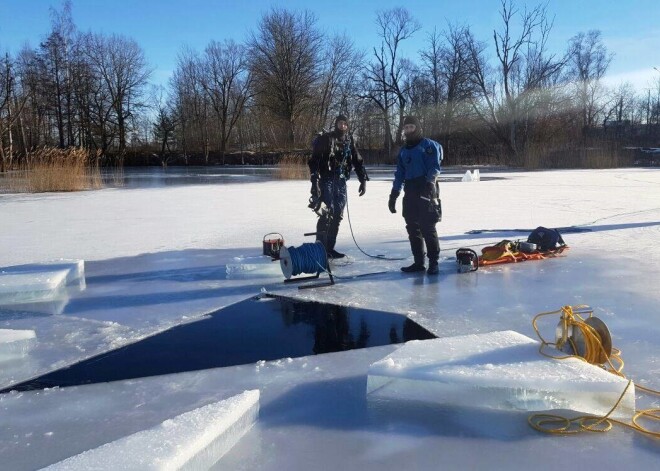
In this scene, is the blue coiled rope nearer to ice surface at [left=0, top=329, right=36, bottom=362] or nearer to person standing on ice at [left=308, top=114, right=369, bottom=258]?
person standing on ice at [left=308, top=114, right=369, bottom=258]

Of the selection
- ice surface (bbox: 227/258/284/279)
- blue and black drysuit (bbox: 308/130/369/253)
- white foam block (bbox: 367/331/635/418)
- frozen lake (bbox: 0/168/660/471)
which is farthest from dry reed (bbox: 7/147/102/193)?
white foam block (bbox: 367/331/635/418)

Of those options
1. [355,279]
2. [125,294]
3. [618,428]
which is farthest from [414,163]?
[618,428]

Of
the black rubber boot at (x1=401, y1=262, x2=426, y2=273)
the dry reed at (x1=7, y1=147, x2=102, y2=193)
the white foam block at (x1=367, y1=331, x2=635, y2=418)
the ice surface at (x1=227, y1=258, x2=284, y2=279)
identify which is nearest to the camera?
the white foam block at (x1=367, y1=331, x2=635, y2=418)

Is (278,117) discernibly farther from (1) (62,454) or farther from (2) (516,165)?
(1) (62,454)

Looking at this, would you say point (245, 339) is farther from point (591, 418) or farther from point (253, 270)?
point (591, 418)

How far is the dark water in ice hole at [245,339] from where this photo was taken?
301 centimetres

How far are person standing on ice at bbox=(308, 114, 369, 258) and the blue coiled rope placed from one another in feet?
2.90

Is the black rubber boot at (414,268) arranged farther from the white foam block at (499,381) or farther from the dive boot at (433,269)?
the white foam block at (499,381)

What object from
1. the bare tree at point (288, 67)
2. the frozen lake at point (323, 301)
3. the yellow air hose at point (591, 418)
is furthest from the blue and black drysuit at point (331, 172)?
the bare tree at point (288, 67)

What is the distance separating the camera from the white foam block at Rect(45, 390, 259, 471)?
188 cm

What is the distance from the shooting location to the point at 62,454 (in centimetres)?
214

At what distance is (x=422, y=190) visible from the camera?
502 centimetres

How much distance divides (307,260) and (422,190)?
4.05ft

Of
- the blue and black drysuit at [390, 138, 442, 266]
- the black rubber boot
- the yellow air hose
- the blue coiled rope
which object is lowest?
the yellow air hose
